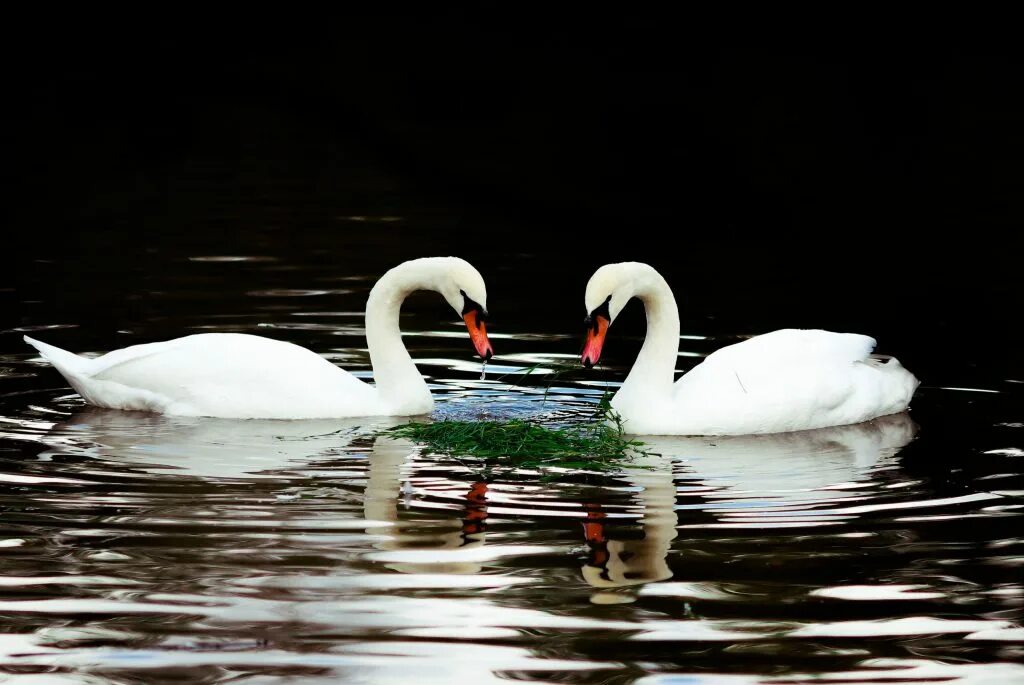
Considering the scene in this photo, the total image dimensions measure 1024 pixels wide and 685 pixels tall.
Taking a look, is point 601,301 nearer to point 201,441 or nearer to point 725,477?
point 725,477

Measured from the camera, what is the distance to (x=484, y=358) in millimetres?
11898

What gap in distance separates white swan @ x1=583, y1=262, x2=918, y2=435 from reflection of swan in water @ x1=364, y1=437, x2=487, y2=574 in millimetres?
1585

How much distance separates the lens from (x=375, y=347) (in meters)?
12.4

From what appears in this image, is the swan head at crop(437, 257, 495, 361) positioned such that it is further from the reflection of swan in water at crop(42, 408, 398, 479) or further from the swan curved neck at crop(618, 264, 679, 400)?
the swan curved neck at crop(618, 264, 679, 400)

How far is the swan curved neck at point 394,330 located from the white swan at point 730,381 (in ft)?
4.38

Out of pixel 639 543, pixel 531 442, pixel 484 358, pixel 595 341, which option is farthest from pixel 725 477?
pixel 484 358

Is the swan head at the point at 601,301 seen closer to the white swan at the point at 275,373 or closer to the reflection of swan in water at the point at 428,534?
the white swan at the point at 275,373

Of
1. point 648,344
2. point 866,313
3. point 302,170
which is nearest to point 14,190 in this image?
point 302,170

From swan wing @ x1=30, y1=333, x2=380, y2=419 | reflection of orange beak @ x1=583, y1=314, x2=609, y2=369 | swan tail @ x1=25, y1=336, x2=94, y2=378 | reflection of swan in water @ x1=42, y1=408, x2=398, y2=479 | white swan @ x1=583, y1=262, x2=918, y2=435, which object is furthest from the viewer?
swan tail @ x1=25, y1=336, x2=94, y2=378

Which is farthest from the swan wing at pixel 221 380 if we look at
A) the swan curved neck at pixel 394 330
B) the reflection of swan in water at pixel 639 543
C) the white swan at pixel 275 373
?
the reflection of swan in water at pixel 639 543

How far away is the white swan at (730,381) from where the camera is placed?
11312 mm

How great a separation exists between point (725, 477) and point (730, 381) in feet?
5.00

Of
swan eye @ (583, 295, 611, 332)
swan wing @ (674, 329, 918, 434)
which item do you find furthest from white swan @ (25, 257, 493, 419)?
swan wing @ (674, 329, 918, 434)

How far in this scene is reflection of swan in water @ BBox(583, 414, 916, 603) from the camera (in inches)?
330
